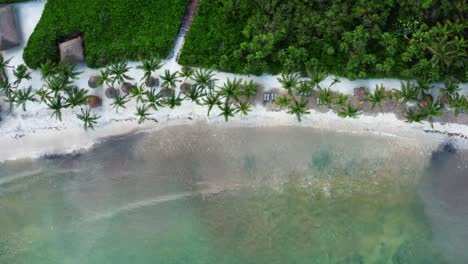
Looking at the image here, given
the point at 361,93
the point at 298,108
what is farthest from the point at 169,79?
the point at 361,93

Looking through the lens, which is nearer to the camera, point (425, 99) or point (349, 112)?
point (349, 112)

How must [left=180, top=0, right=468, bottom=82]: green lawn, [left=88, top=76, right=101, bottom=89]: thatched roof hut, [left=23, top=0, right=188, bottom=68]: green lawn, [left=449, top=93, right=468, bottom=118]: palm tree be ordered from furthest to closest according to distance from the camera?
[left=88, top=76, right=101, bottom=89]: thatched roof hut, [left=23, top=0, right=188, bottom=68]: green lawn, [left=449, top=93, right=468, bottom=118]: palm tree, [left=180, top=0, right=468, bottom=82]: green lawn

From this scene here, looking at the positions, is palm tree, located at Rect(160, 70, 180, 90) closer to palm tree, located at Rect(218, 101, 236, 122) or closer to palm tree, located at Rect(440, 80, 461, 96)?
palm tree, located at Rect(218, 101, 236, 122)

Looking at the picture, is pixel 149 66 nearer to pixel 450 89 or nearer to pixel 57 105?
pixel 57 105

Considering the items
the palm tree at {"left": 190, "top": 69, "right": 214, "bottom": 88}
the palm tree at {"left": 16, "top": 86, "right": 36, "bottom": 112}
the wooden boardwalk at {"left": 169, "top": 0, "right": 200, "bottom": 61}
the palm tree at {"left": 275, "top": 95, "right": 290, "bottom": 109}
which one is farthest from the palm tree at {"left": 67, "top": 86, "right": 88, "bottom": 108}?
the palm tree at {"left": 275, "top": 95, "right": 290, "bottom": 109}

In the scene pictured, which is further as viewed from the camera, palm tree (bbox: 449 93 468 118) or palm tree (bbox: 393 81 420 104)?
palm tree (bbox: 393 81 420 104)

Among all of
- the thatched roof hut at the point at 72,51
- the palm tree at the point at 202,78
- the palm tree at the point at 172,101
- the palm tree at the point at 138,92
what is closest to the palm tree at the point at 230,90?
the palm tree at the point at 202,78
